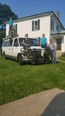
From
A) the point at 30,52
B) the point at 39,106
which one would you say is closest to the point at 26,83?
the point at 39,106

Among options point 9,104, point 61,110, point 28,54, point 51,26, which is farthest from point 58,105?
point 51,26

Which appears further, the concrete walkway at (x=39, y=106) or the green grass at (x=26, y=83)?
the green grass at (x=26, y=83)

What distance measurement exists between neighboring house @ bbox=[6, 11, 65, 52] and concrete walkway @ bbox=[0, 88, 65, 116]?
23.1 meters

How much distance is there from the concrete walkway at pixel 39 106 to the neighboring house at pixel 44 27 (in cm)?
2307

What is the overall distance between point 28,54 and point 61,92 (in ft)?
18.2

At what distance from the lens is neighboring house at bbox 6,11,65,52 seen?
2924cm

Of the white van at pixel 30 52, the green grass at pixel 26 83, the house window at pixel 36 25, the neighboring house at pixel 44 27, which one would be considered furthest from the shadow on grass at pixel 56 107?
the house window at pixel 36 25

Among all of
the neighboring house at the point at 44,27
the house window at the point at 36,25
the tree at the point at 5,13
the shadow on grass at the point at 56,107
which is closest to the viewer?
the shadow on grass at the point at 56,107

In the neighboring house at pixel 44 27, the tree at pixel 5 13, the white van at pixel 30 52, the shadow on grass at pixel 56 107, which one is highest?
the tree at pixel 5 13

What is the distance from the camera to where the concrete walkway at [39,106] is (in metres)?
5.32

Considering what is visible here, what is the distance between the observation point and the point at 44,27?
29.6 meters

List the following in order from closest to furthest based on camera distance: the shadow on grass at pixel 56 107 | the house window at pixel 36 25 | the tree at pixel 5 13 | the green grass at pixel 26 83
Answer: the shadow on grass at pixel 56 107 → the green grass at pixel 26 83 → the house window at pixel 36 25 → the tree at pixel 5 13

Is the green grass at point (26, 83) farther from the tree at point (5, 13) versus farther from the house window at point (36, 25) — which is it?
the tree at point (5, 13)

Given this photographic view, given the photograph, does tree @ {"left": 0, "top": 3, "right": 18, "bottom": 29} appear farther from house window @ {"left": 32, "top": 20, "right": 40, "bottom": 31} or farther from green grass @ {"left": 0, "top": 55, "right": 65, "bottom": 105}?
green grass @ {"left": 0, "top": 55, "right": 65, "bottom": 105}
